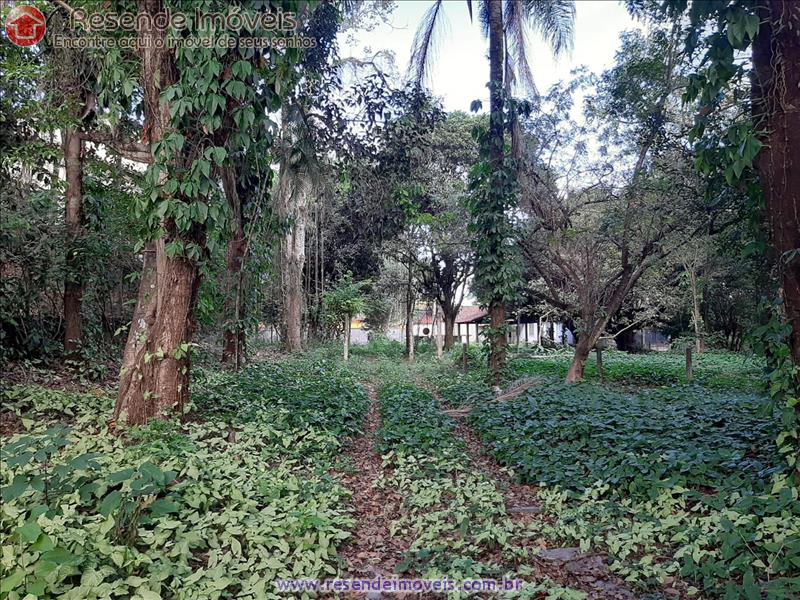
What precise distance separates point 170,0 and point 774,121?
4.80 metres

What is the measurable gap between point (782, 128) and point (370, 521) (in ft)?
12.9

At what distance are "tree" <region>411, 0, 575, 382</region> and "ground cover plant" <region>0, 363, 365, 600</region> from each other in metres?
5.27

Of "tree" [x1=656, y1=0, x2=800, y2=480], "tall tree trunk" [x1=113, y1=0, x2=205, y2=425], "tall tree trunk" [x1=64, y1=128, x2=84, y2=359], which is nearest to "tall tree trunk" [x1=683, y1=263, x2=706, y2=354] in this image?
"tree" [x1=656, y1=0, x2=800, y2=480]

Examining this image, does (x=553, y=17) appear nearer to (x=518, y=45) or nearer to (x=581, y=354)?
(x=518, y=45)

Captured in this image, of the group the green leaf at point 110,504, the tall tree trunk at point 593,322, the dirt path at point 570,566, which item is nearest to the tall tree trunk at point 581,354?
the tall tree trunk at point 593,322

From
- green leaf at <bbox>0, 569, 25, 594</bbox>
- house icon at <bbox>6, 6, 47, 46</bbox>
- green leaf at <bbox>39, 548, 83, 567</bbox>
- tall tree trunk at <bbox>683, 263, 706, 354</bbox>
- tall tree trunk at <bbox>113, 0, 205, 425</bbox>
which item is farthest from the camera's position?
tall tree trunk at <bbox>683, 263, 706, 354</bbox>

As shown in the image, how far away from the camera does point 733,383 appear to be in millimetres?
9547

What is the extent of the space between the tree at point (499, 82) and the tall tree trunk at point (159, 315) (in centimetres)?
526

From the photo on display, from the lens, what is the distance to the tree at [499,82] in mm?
8977

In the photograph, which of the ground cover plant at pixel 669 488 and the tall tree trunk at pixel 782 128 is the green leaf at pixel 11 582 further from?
the tall tree trunk at pixel 782 128

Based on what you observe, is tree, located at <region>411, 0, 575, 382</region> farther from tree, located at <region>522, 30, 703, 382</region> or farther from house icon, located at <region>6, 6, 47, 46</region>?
house icon, located at <region>6, 6, 47, 46</region>

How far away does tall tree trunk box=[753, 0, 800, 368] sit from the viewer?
3.23 m

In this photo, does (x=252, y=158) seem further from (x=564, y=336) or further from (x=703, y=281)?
(x=564, y=336)

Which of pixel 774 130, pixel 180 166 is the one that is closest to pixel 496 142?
pixel 774 130
